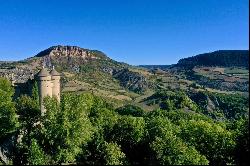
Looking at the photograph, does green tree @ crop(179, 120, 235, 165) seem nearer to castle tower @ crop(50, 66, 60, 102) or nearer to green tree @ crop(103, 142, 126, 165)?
green tree @ crop(103, 142, 126, 165)

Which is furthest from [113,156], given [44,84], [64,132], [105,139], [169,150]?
[44,84]

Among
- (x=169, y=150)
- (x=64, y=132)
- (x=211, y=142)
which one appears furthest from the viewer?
(x=211, y=142)

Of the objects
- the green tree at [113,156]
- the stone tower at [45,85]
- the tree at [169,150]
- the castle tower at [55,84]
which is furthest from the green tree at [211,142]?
the castle tower at [55,84]

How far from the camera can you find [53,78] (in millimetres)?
109000

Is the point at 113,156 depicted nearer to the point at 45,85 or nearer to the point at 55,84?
the point at 45,85

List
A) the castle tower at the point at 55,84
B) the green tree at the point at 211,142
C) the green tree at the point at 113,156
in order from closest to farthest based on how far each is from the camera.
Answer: the green tree at the point at 113,156 < the green tree at the point at 211,142 < the castle tower at the point at 55,84

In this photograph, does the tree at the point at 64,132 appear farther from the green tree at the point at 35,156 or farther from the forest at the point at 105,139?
the green tree at the point at 35,156

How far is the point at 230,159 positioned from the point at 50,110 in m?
35.4

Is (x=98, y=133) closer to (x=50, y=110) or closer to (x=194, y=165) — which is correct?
(x=50, y=110)

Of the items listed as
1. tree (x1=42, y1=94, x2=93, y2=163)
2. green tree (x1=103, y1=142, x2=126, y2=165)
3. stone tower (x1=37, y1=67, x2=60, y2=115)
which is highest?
stone tower (x1=37, y1=67, x2=60, y2=115)

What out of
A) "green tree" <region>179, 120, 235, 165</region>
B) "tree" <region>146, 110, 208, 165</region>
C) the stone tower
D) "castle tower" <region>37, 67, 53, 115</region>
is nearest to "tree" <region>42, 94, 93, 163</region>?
"tree" <region>146, 110, 208, 165</region>

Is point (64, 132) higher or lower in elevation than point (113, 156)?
higher

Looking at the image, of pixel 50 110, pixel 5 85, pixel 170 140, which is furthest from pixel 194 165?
pixel 5 85

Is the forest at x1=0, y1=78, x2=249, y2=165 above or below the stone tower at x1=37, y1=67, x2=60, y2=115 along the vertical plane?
below
